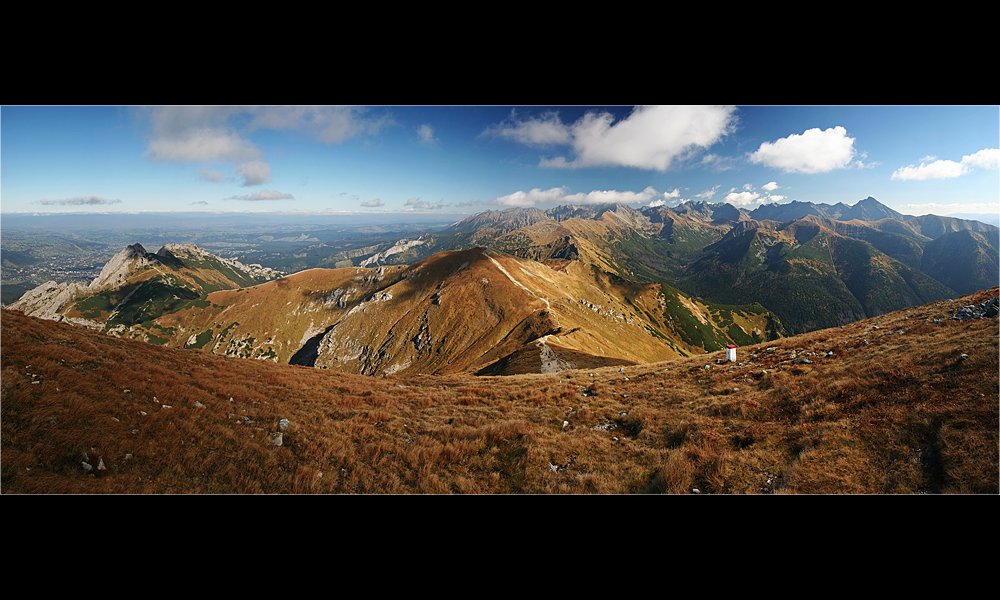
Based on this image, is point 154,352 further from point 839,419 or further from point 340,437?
point 839,419

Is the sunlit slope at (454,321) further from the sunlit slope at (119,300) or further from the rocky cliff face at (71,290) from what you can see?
the rocky cliff face at (71,290)

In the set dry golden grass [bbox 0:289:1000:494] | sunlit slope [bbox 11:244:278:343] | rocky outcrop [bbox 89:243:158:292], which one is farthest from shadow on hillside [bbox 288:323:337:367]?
rocky outcrop [bbox 89:243:158:292]

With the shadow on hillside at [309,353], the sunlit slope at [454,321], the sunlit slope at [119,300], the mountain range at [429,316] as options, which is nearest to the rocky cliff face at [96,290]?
the sunlit slope at [119,300]

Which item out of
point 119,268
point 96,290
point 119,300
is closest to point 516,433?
point 119,300

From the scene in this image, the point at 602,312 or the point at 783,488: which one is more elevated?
the point at 783,488

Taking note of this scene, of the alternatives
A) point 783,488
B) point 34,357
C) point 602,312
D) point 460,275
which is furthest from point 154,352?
point 602,312
